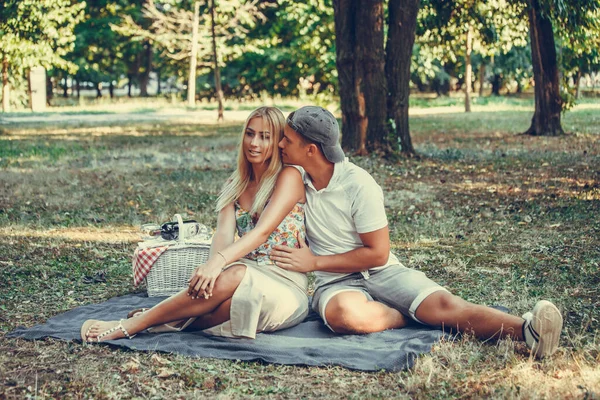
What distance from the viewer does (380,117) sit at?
12727 millimetres

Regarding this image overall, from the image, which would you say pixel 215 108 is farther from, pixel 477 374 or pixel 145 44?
pixel 477 374

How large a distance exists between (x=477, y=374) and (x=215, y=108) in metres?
29.9

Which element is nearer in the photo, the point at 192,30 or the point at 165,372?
the point at 165,372

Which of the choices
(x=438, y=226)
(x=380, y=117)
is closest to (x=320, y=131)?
(x=438, y=226)

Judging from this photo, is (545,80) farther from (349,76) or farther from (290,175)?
(290,175)

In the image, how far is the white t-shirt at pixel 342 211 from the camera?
438 centimetres

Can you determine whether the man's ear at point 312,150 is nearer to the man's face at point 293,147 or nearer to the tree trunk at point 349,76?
the man's face at point 293,147

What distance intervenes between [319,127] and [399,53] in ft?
29.1

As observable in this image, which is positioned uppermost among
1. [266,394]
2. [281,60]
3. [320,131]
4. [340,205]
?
[281,60]

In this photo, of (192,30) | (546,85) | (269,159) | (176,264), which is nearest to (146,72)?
(192,30)

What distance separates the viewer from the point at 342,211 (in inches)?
176

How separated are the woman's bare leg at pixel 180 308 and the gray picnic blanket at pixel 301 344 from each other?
0.29 feet

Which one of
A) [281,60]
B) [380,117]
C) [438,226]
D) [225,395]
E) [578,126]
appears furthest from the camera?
[281,60]

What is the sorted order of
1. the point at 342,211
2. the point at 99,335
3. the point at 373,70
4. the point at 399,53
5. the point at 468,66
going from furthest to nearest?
the point at 468,66 < the point at 399,53 < the point at 373,70 < the point at 342,211 < the point at 99,335
